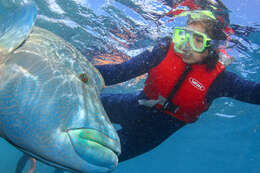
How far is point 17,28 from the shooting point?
227 cm

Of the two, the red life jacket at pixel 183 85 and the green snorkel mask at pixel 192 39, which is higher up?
the green snorkel mask at pixel 192 39

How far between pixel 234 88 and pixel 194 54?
1168 mm

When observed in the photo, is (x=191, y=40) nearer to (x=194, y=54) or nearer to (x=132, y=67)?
(x=194, y=54)

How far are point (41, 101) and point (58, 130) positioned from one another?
322 millimetres

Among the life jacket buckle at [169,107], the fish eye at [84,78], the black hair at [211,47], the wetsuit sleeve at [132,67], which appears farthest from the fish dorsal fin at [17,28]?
the black hair at [211,47]

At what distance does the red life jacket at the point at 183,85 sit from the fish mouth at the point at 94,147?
3.10 meters

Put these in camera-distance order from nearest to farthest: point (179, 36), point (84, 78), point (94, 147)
Answer: point (94, 147)
point (84, 78)
point (179, 36)

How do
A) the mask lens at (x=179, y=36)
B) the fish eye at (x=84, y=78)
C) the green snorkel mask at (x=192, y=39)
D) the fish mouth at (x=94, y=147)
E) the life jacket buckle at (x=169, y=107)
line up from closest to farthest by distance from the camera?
the fish mouth at (x=94, y=147)
the fish eye at (x=84, y=78)
the green snorkel mask at (x=192, y=39)
the mask lens at (x=179, y=36)
the life jacket buckle at (x=169, y=107)

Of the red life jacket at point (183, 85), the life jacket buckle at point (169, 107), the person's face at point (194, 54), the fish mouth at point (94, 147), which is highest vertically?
the person's face at point (194, 54)

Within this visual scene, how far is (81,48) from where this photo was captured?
452 inches

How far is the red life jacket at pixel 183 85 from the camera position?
4.57m

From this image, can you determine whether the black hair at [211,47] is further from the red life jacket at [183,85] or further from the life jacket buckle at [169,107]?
the life jacket buckle at [169,107]

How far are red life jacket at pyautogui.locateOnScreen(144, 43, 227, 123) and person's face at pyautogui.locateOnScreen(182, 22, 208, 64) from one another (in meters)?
0.14

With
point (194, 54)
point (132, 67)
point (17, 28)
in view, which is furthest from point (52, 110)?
point (194, 54)
